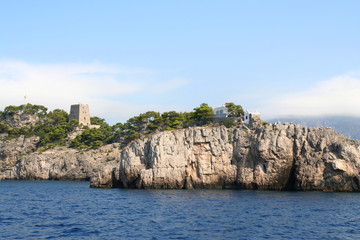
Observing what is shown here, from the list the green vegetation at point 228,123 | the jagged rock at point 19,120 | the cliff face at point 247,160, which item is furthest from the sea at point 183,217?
the jagged rock at point 19,120

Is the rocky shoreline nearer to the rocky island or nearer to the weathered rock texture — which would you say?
the rocky island

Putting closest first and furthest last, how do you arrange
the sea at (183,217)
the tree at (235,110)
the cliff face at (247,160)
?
the sea at (183,217) < the cliff face at (247,160) < the tree at (235,110)

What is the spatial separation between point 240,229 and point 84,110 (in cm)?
13434

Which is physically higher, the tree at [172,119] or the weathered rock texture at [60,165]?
the tree at [172,119]

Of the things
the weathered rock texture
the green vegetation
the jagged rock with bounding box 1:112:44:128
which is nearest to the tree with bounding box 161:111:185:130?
the green vegetation

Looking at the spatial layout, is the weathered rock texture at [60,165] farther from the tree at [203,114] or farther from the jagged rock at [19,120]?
the jagged rock at [19,120]

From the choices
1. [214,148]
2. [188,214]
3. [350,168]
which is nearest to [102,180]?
[214,148]

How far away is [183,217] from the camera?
42062 mm

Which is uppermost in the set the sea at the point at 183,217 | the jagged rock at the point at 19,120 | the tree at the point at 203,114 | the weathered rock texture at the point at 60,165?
the jagged rock at the point at 19,120

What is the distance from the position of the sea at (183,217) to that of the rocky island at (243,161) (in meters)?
11.4

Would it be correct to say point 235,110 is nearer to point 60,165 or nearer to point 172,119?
point 172,119

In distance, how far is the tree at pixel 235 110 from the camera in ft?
341

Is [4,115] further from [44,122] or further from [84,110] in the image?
[84,110]

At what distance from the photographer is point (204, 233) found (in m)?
33.9
